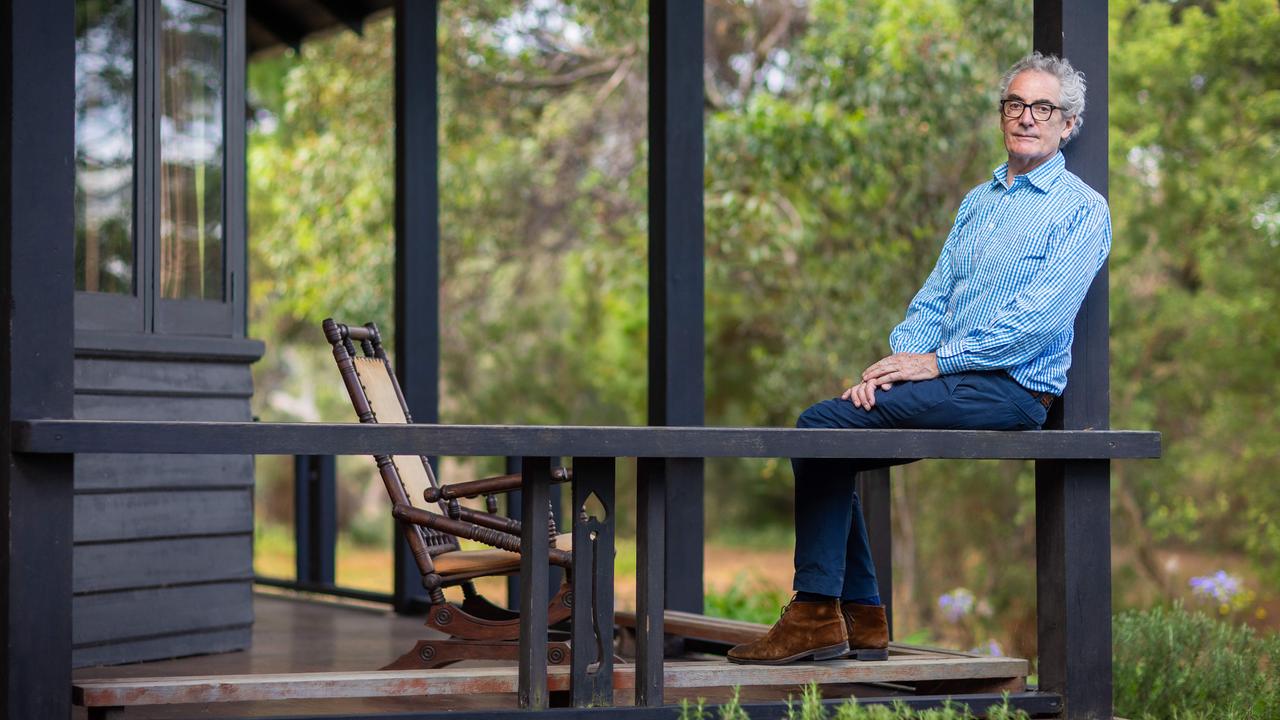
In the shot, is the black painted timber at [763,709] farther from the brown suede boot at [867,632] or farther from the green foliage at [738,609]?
the green foliage at [738,609]

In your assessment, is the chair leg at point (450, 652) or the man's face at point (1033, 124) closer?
the man's face at point (1033, 124)

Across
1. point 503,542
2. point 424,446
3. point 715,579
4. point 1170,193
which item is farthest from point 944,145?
point 715,579

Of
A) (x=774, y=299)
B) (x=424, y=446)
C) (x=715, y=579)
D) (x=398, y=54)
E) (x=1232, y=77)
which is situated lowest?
(x=715, y=579)

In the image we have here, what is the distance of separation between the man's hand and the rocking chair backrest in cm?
139

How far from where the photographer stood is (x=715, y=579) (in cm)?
1706

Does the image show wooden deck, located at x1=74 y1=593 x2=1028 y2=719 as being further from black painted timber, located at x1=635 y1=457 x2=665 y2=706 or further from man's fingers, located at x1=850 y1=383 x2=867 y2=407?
man's fingers, located at x1=850 y1=383 x2=867 y2=407

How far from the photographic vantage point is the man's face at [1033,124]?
136 inches

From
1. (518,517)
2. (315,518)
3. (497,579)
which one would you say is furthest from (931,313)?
(497,579)

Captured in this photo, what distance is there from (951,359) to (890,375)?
0.49ft

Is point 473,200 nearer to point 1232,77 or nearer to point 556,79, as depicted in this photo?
point 556,79

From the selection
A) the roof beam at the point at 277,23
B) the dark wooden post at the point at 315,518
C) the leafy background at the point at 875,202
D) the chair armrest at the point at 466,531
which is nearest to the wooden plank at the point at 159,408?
the chair armrest at the point at 466,531

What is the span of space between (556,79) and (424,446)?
9.69 m

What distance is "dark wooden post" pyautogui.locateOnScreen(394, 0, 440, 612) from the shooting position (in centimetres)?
599

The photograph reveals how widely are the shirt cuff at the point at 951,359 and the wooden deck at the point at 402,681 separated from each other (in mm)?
754
